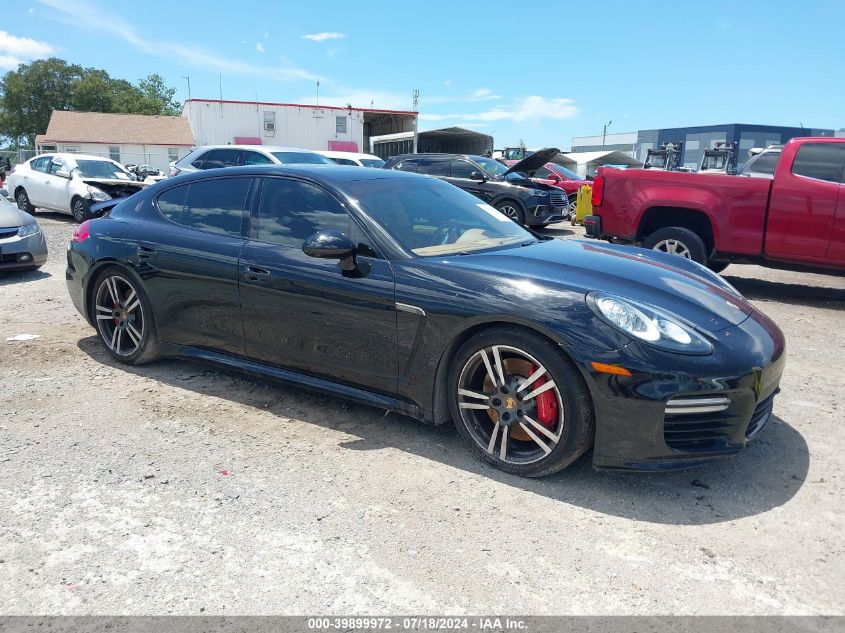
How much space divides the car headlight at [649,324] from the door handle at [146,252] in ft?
9.91

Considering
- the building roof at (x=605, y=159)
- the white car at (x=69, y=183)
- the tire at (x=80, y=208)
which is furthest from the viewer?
the building roof at (x=605, y=159)

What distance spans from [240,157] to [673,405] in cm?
1107

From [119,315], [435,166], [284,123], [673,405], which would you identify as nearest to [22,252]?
[119,315]

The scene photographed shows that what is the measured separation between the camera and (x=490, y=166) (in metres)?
14.8

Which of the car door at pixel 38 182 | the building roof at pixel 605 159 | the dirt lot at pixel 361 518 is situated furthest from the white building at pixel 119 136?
the dirt lot at pixel 361 518

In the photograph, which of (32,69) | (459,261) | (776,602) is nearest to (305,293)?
(459,261)

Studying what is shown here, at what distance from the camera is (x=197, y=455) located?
3.47 m

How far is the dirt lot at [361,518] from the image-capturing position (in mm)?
2375

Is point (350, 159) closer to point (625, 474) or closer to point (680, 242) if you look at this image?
point (680, 242)

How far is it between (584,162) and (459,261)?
164 feet

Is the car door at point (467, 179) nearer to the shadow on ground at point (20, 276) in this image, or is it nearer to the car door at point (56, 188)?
the shadow on ground at point (20, 276)

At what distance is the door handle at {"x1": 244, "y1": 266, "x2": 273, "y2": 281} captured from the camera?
3883mm

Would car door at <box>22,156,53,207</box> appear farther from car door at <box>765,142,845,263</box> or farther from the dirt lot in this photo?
car door at <box>765,142,845,263</box>

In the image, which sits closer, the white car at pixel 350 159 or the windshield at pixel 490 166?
the windshield at pixel 490 166
